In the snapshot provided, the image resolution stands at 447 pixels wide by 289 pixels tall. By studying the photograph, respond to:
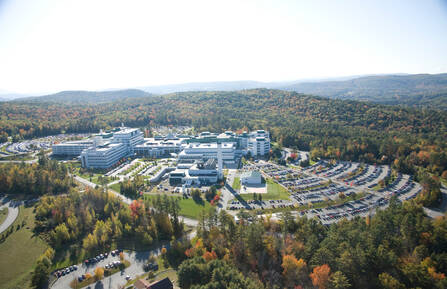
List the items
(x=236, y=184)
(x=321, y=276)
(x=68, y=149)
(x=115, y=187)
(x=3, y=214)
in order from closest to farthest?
(x=321, y=276), (x=3, y=214), (x=115, y=187), (x=236, y=184), (x=68, y=149)

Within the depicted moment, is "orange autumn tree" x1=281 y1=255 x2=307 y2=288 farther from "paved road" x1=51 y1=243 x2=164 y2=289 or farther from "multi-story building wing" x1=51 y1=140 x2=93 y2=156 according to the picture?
"multi-story building wing" x1=51 y1=140 x2=93 y2=156

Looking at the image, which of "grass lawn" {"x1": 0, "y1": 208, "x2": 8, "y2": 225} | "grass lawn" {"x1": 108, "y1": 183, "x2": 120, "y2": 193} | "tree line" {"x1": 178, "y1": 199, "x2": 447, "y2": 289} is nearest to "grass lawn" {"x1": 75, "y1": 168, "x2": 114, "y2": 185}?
"grass lawn" {"x1": 108, "y1": 183, "x2": 120, "y2": 193}

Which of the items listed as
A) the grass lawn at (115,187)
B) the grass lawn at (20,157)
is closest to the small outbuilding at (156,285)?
the grass lawn at (115,187)

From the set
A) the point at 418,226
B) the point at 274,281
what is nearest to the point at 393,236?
the point at 418,226

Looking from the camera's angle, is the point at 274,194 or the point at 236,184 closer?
the point at 274,194

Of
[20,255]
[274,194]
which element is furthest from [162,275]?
[274,194]

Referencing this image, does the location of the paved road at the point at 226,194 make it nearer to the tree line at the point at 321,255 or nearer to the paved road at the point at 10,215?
the tree line at the point at 321,255

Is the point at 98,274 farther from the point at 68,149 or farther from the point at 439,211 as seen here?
the point at 68,149
